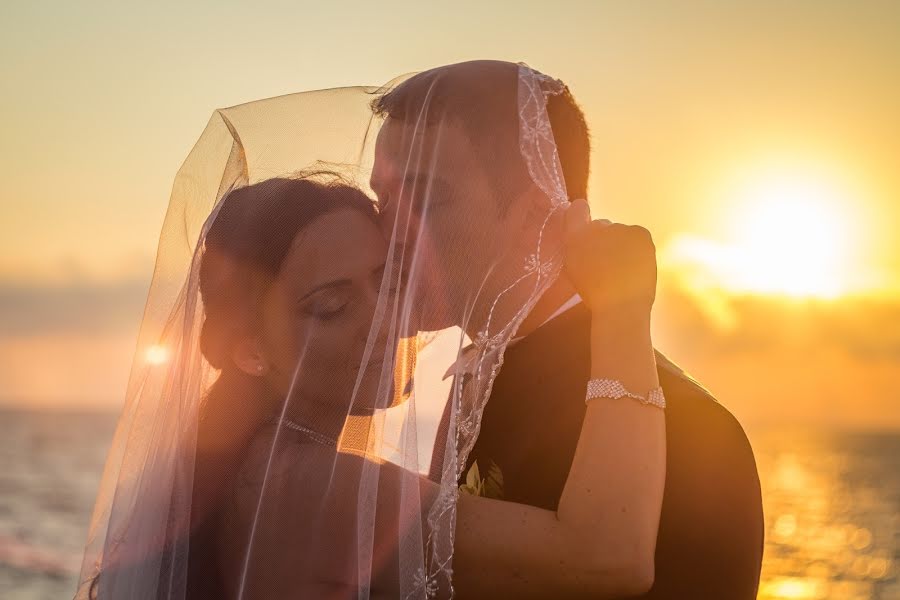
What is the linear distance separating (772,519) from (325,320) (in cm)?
4417

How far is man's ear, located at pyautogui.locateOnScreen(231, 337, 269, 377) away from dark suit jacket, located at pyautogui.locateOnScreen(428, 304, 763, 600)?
0.57 meters

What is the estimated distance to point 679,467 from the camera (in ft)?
9.66

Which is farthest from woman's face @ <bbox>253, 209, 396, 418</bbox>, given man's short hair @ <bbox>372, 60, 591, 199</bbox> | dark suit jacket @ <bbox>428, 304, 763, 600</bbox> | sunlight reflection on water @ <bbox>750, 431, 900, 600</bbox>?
sunlight reflection on water @ <bbox>750, 431, 900, 600</bbox>

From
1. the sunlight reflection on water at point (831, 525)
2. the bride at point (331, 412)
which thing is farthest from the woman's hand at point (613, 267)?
the sunlight reflection on water at point (831, 525)

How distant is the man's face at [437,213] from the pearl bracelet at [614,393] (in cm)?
57

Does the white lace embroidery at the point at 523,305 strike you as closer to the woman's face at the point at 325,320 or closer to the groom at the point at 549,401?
the groom at the point at 549,401

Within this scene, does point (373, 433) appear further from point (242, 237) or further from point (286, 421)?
point (242, 237)

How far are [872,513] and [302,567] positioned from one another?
4831cm

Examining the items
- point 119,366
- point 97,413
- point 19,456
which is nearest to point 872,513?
point 19,456

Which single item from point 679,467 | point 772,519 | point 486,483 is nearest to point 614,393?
point 679,467

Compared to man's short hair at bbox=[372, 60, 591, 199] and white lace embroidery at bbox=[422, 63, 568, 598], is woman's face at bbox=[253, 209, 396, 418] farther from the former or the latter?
man's short hair at bbox=[372, 60, 591, 199]

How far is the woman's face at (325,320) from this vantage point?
9.48 feet

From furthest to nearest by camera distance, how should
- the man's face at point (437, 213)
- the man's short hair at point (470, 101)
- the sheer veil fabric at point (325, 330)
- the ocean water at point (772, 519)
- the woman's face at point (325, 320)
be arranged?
the ocean water at point (772, 519)
the man's short hair at point (470, 101)
the man's face at point (437, 213)
the woman's face at point (325, 320)
the sheer veil fabric at point (325, 330)

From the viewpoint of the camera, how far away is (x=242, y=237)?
2.93m
